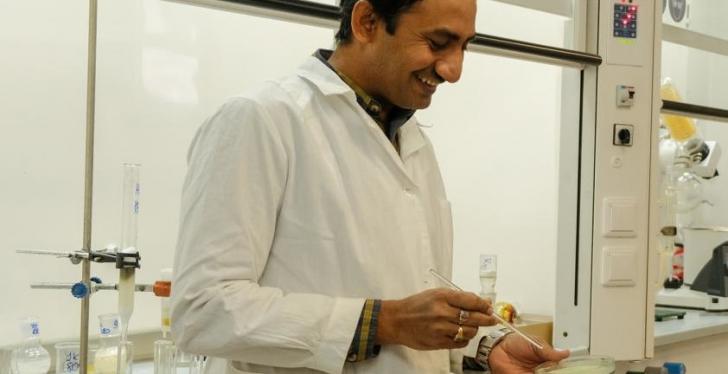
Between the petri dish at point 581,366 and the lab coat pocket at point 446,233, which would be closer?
the petri dish at point 581,366

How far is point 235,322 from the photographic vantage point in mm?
1064

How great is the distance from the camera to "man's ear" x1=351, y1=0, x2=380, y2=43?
1262 mm

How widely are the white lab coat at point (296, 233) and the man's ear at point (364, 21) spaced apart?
0.27ft

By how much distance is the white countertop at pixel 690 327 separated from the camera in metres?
3.01

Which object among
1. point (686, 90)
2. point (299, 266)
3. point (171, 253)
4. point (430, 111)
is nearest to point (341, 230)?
point (299, 266)

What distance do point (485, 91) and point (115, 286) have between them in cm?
209

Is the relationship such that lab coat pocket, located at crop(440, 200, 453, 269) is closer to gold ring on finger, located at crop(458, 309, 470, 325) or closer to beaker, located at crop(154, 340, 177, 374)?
gold ring on finger, located at crop(458, 309, 470, 325)

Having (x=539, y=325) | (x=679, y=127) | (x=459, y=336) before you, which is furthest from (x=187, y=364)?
(x=679, y=127)

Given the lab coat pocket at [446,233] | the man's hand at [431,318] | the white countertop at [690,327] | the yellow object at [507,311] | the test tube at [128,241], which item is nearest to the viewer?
the man's hand at [431,318]

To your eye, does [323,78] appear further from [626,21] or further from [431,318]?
[626,21]

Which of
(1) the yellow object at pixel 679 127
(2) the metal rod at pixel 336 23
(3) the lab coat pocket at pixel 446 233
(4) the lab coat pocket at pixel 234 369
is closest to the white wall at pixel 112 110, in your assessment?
(2) the metal rod at pixel 336 23

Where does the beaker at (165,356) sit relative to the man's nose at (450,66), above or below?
below

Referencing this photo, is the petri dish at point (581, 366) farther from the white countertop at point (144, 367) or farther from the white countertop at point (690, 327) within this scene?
the white countertop at point (690, 327)

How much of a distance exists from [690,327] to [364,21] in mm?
2447
